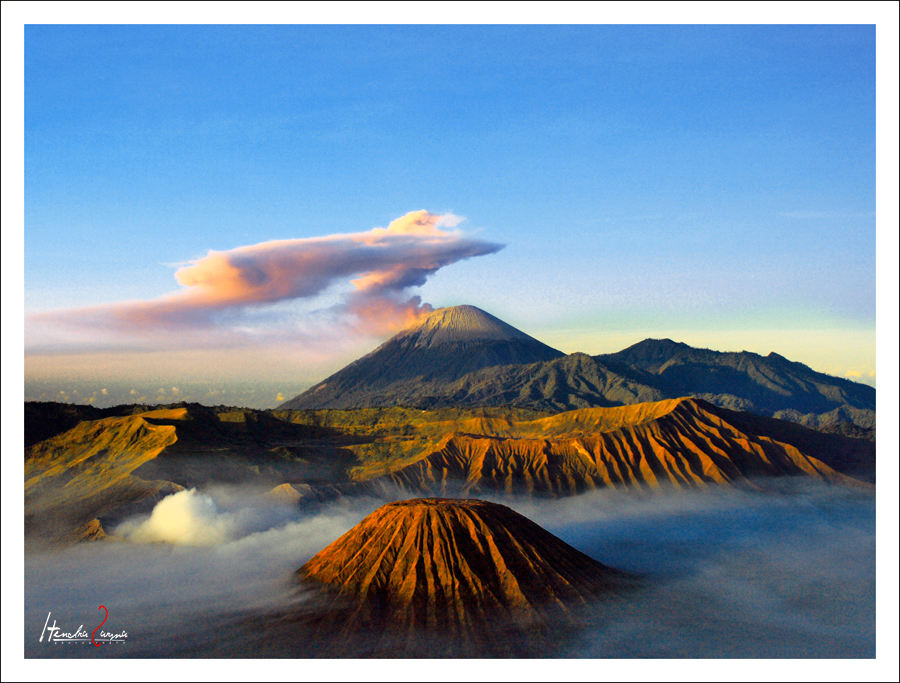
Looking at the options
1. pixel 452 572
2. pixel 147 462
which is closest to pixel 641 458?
pixel 452 572

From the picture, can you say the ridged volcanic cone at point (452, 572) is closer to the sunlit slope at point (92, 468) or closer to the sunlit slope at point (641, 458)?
the sunlit slope at point (92, 468)

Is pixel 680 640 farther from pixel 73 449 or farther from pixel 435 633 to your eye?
pixel 73 449
